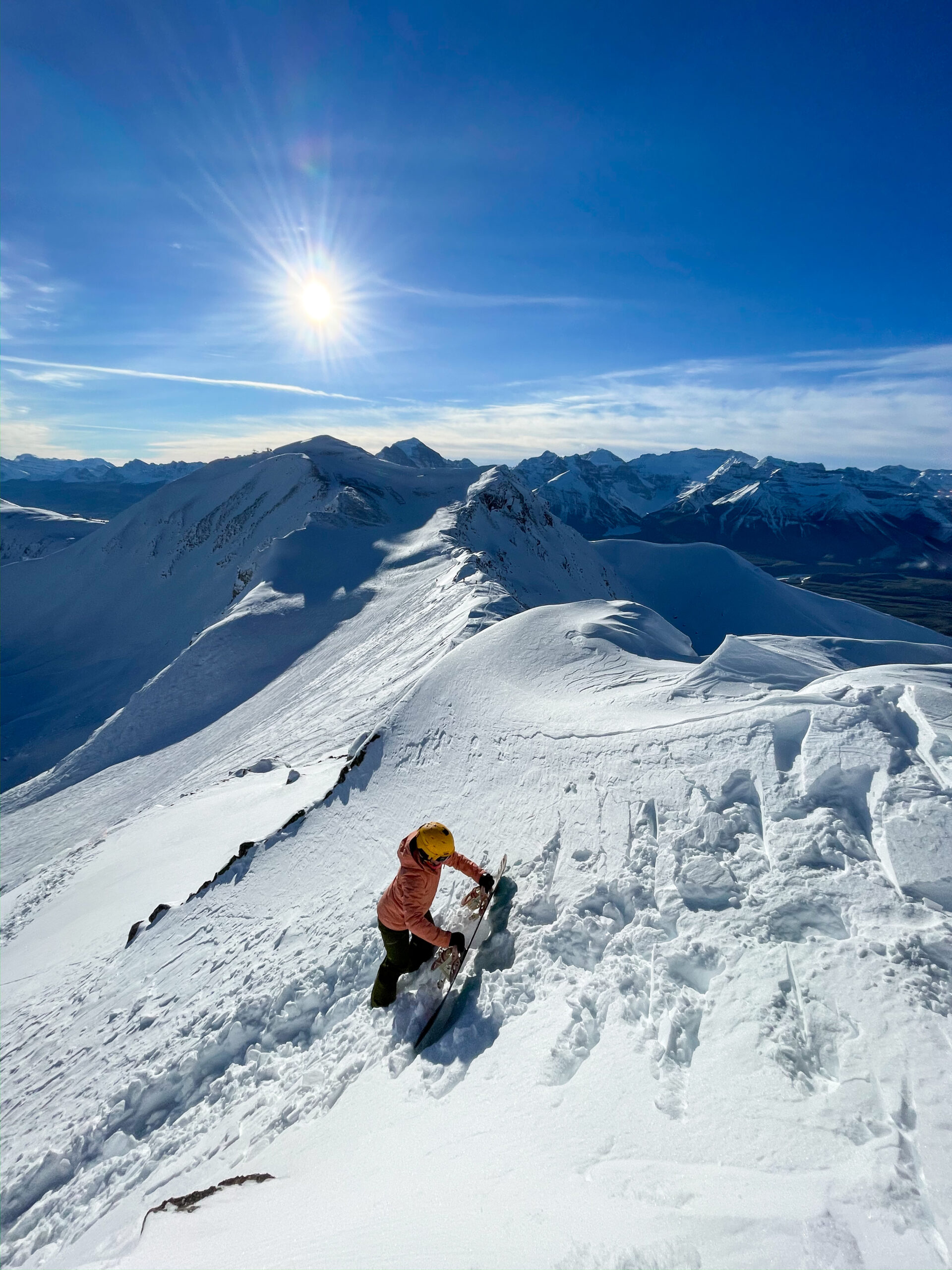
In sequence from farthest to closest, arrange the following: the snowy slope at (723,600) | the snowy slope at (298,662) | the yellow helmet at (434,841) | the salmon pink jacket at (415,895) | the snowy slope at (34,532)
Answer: the snowy slope at (34,532) → the snowy slope at (723,600) → the snowy slope at (298,662) → the salmon pink jacket at (415,895) → the yellow helmet at (434,841)

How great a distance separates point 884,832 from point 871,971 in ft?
4.28

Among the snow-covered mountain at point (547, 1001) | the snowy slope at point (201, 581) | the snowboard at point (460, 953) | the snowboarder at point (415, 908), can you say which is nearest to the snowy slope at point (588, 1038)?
the snow-covered mountain at point (547, 1001)

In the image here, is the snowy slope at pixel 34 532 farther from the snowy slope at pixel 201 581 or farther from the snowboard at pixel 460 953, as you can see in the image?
the snowboard at pixel 460 953

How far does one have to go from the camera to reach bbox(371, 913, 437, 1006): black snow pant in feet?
19.0

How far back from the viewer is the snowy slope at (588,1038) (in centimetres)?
308

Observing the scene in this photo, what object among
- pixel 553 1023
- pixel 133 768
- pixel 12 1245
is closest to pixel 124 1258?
pixel 12 1245

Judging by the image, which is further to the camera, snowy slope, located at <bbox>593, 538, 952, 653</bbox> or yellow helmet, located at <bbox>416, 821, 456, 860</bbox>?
snowy slope, located at <bbox>593, 538, 952, 653</bbox>

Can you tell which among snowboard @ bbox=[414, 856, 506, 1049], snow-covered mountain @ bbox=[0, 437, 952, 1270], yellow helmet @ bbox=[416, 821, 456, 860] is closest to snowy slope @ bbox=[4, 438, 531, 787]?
snow-covered mountain @ bbox=[0, 437, 952, 1270]

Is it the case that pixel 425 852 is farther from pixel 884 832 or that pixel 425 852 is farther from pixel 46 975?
pixel 46 975

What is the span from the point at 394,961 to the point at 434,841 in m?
1.62

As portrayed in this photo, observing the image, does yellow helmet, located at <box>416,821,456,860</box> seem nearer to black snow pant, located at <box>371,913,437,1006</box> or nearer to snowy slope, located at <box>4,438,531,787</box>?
black snow pant, located at <box>371,913,437,1006</box>

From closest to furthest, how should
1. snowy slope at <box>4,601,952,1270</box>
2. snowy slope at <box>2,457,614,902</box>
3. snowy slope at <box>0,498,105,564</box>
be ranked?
snowy slope at <box>4,601,952,1270</box> < snowy slope at <box>2,457,614,902</box> < snowy slope at <box>0,498,105,564</box>

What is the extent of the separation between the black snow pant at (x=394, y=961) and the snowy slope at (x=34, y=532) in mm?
116438

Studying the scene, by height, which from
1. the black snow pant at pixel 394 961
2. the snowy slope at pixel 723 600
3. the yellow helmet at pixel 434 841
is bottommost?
the snowy slope at pixel 723 600
